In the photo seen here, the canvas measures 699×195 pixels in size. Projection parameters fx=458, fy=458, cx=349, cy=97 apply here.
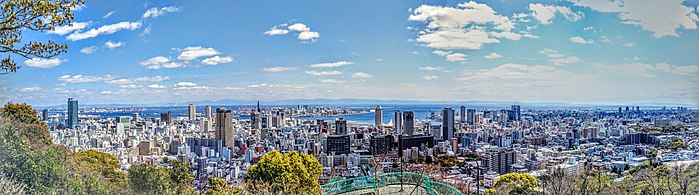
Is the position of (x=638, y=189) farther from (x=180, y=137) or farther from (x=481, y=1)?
(x=180, y=137)

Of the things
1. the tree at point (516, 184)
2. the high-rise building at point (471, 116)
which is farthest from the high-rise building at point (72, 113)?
the high-rise building at point (471, 116)

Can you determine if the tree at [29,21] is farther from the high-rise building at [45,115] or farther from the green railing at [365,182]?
the high-rise building at [45,115]

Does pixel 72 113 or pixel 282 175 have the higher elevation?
pixel 72 113

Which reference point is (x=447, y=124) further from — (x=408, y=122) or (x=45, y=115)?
(x=45, y=115)

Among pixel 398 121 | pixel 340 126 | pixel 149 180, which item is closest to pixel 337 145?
pixel 340 126

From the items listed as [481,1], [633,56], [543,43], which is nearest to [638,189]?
[633,56]

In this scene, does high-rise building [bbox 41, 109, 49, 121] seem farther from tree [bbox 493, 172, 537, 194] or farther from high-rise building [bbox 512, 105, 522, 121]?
high-rise building [bbox 512, 105, 522, 121]
